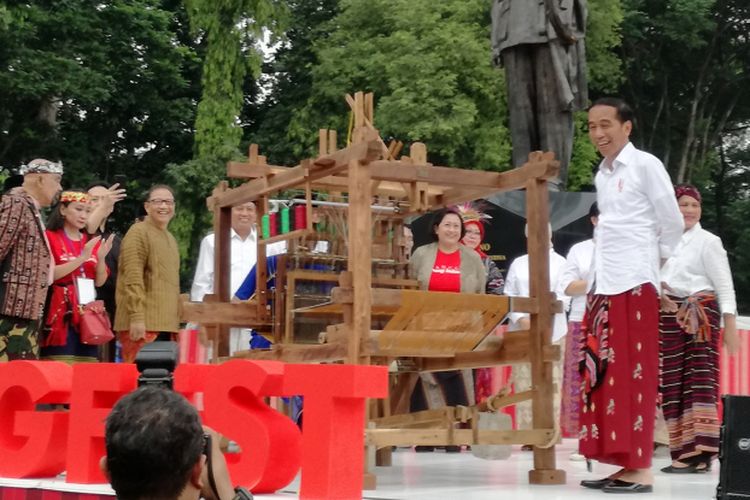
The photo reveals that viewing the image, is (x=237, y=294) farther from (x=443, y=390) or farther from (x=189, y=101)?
(x=189, y=101)

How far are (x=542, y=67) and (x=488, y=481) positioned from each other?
5830 mm

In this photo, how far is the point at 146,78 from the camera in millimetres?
30531

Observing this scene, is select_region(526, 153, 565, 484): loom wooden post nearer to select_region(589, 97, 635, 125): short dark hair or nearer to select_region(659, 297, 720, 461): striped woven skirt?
select_region(589, 97, 635, 125): short dark hair

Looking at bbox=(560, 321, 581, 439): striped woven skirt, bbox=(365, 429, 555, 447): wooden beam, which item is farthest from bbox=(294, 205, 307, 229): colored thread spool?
bbox=(560, 321, 581, 439): striped woven skirt

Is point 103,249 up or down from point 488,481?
up

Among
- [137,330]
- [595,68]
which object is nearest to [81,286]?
[137,330]

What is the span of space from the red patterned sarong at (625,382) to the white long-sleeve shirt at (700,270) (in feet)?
4.72

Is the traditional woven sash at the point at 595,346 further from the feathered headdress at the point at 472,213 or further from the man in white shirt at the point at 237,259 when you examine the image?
the man in white shirt at the point at 237,259

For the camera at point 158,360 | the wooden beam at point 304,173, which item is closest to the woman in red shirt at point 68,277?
the wooden beam at point 304,173

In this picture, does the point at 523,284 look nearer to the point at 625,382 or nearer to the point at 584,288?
the point at 584,288

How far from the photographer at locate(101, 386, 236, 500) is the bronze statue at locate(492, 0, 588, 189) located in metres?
8.94

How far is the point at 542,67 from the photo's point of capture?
11602 millimetres

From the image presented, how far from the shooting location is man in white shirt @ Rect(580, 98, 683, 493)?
5777mm

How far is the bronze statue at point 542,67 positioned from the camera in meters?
11.5
